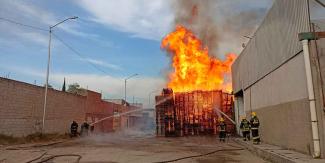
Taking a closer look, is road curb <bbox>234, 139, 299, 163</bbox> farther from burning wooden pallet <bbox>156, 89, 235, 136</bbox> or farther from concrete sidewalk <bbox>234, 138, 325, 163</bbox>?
burning wooden pallet <bbox>156, 89, 235, 136</bbox>

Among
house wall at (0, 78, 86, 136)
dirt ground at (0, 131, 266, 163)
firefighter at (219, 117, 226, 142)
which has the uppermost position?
house wall at (0, 78, 86, 136)

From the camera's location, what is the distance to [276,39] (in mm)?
15195

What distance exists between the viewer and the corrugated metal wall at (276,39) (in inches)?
482

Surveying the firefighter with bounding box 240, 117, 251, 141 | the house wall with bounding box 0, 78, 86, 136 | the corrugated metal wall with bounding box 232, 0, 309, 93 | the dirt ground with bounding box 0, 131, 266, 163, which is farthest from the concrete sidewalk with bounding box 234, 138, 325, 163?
the house wall with bounding box 0, 78, 86, 136

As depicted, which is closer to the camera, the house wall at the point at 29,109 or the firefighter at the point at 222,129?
the house wall at the point at 29,109

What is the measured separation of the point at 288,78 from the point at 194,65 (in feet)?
69.4

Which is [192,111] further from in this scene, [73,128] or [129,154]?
[129,154]

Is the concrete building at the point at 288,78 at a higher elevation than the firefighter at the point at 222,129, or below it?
higher

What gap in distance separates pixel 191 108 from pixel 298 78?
2028cm

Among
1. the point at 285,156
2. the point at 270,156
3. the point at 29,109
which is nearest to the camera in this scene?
the point at 285,156

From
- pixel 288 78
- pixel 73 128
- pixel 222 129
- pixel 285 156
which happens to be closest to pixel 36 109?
pixel 73 128

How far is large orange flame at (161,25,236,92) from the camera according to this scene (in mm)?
34906

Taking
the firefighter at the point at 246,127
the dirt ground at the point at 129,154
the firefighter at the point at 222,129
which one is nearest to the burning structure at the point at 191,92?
the firefighter at the point at 222,129

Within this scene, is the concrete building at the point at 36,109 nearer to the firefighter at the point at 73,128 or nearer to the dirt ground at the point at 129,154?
the firefighter at the point at 73,128
